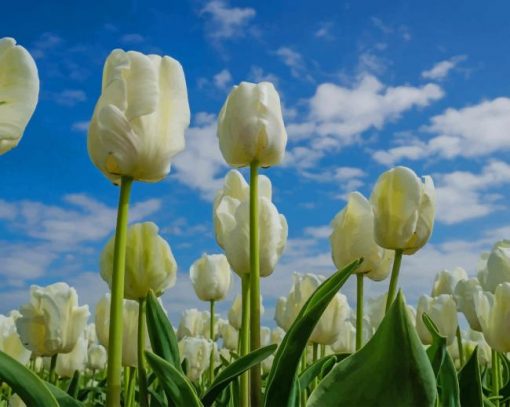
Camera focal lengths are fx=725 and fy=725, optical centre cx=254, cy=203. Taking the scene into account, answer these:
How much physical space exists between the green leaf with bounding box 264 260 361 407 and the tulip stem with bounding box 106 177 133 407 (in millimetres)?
284

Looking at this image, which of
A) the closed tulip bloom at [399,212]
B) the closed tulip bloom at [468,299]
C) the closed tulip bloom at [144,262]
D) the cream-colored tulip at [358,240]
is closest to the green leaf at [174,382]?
the closed tulip bloom at [144,262]

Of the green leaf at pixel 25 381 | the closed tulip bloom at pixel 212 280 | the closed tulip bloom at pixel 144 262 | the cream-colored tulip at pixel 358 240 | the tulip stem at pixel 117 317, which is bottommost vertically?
the green leaf at pixel 25 381

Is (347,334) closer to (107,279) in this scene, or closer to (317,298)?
(107,279)

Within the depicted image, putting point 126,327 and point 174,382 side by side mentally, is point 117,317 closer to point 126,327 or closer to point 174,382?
point 174,382

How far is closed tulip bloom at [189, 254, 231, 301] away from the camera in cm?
352

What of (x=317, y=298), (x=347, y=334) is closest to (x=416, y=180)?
(x=317, y=298)

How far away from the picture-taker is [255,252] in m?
1.73

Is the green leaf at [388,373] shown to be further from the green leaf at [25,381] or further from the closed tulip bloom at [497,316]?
the closed tulip bloom at [497,316]

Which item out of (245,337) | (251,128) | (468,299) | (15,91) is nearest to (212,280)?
(468,299)

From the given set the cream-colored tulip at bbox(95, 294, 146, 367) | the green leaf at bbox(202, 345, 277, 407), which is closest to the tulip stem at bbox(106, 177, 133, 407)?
the green leaf at bbox(202, 345, 277, 407)

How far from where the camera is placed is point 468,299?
3.60 metres

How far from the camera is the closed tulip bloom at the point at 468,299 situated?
11.8 ft

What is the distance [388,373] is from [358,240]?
1203 millimetres

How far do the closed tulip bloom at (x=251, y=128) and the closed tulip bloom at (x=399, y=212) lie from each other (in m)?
0.31
